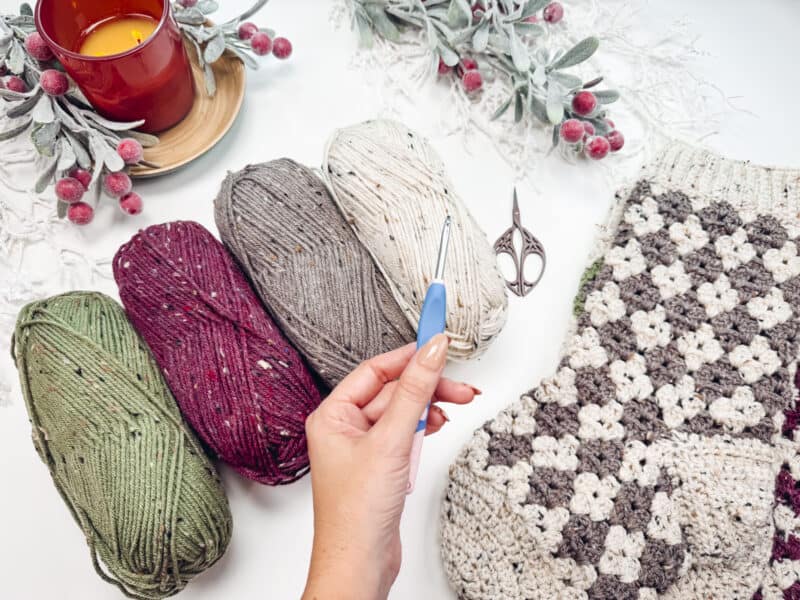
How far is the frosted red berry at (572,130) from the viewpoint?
833 millimetres

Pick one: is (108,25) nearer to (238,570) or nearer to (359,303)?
(359,303)

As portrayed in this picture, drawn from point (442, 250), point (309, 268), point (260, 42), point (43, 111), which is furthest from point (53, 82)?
point (442, 250)

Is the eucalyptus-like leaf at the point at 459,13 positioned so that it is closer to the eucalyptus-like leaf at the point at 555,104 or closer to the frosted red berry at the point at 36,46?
the eucalyptus-like leaf at the point at 555,104

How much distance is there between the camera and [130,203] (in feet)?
2.70

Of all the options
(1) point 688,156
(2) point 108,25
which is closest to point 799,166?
(1) point 688,156

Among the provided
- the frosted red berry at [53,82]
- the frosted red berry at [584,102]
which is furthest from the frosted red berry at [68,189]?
the frosted red berry at [584,102]

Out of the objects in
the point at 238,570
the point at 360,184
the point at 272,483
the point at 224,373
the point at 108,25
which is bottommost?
the point at 238,570

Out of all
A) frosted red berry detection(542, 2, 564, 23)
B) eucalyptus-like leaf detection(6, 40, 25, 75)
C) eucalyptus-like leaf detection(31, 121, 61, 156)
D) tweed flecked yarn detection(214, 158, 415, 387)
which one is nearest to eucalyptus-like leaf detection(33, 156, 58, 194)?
eucalyptus-like leaf detection(31, 121, 61, 156)

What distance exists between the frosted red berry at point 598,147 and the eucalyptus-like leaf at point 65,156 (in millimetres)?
652

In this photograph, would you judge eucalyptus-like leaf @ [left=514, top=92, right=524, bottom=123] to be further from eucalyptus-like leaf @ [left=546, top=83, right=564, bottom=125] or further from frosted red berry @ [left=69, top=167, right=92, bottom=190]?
frosted red berry @ [left=69, top=167, right=92, bottom=190]

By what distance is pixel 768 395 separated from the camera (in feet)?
2.38

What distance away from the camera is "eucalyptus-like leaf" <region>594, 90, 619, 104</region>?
33.5 inches

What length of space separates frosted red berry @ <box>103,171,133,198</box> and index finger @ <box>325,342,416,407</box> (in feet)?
1.29

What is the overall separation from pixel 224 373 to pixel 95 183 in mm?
366
